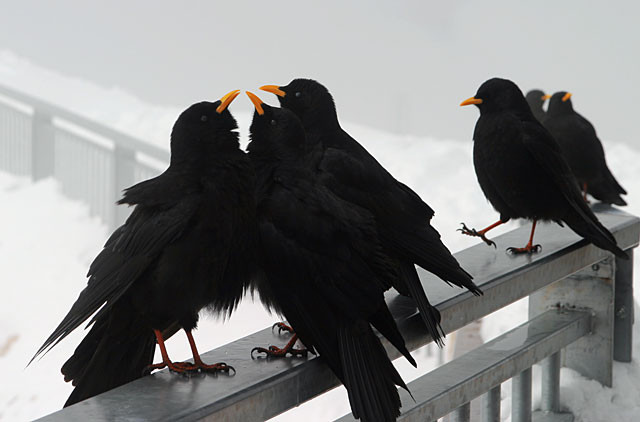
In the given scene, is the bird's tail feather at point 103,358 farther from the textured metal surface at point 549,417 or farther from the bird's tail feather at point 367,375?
the textured metal surface at point 549,417

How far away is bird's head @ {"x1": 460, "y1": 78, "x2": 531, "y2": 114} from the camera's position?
1678 millimetres

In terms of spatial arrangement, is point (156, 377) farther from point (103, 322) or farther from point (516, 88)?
point (516, 88)

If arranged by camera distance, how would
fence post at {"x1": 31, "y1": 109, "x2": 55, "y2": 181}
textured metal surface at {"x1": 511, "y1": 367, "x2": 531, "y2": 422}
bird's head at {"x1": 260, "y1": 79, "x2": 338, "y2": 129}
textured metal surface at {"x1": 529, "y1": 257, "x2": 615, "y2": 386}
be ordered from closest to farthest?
1. bird's head at {"x1": 260, "y1": 79, "x2": 338, "y2": 129}
2. textured metal surface at {"x1": 511, "y1": 367, "x2": 531, "y2": 422}
3. textured metal surface at {"x1": 529, "y1": 257, "x2": 615, "y2": 386}
4. fence post at {"x1": 31, "y1": 109, "x2": 55, "y2": 181}

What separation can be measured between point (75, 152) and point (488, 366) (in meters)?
5.01

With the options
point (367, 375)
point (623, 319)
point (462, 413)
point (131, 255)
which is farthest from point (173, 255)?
point (623, 319)

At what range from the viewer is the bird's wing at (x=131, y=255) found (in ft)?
3.15

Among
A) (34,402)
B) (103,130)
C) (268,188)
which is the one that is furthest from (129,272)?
(34,402)

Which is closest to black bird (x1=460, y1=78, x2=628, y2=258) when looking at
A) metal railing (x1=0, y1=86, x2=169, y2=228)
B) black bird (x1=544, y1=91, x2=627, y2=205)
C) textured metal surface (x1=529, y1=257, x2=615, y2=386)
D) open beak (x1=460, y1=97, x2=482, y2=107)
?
open beak (x1=460, y1=97, x2=482, y2=107)

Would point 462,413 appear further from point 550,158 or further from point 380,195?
point 550,158

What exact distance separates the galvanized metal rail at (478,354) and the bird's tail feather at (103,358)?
116mm

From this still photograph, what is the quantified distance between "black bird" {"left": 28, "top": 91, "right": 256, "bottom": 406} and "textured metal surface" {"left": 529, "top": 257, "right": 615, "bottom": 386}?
79 centimetres

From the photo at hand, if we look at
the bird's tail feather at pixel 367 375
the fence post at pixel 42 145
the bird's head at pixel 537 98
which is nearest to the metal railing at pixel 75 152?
the fence post at pixel 42 145

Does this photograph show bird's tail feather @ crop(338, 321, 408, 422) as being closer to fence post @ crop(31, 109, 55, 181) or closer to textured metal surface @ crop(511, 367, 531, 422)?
textured metal surface @ crop(511, 367, 531, 422)

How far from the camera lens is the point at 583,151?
2.73 metres
